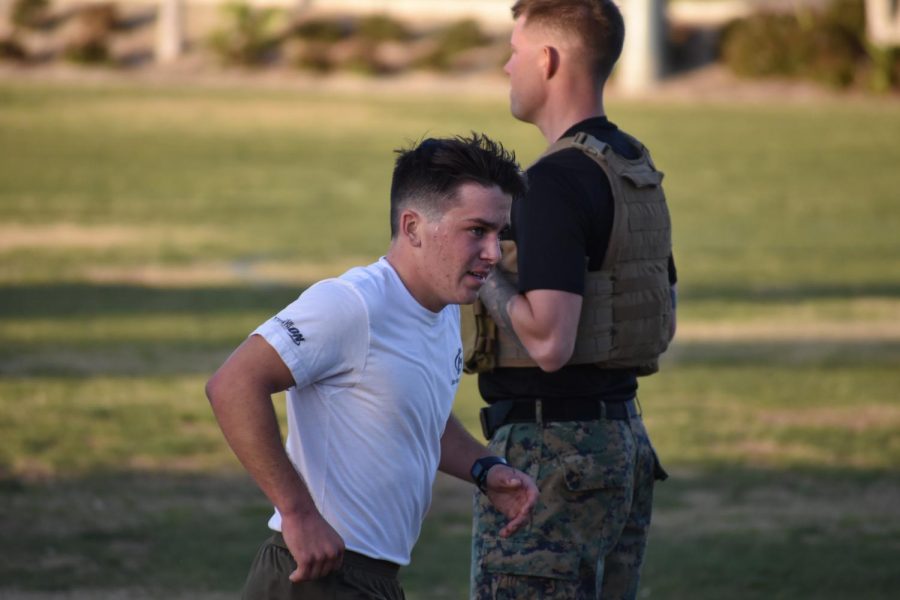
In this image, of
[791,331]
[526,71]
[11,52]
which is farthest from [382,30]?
[526,71]

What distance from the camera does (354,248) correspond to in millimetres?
21172

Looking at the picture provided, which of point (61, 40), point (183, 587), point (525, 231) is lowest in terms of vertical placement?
point (183, 587)

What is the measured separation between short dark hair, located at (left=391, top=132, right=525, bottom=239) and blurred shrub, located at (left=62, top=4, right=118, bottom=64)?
54888 mm

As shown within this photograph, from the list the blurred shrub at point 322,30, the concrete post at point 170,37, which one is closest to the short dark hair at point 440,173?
the concrete post at point 170,37

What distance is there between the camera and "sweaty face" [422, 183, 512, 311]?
3723mm

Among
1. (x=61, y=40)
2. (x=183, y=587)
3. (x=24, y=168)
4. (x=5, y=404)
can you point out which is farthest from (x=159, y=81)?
(x=183, y=587)

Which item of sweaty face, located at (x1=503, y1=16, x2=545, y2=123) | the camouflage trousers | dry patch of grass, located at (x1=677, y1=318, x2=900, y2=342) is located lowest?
dry patch of grass, located at (x1=677, y1=318, x2=900, y2=342)

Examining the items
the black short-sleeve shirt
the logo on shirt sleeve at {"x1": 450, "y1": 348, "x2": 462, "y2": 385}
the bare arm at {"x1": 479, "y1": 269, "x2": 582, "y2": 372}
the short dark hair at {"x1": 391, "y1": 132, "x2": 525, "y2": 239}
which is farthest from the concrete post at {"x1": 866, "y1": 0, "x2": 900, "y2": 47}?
the short dark hair at {"x1": 391, "y1": 132, "x2": 525, "y2": 239}

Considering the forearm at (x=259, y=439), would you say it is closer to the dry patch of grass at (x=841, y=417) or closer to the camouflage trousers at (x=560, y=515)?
the camouflage trousers at (x=560, y=515)

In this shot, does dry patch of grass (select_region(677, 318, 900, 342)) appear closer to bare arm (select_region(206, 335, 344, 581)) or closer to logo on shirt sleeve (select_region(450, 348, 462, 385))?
Result: logo on shirt sleeve (select_region(450, 348, 462, 385))

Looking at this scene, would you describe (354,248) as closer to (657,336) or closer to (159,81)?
(657,336)

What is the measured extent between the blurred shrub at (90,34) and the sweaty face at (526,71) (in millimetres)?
54000

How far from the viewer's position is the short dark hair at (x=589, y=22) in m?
4.62

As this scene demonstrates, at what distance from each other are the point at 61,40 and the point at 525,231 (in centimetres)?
5912
